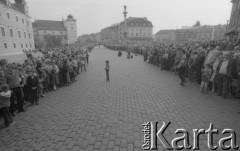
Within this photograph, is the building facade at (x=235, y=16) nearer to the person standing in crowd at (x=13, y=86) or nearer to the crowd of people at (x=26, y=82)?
the crowd of people at (x=26, y=82)

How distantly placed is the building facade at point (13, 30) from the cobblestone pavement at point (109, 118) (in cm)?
4038

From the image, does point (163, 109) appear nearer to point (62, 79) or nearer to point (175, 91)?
point (175, 91)

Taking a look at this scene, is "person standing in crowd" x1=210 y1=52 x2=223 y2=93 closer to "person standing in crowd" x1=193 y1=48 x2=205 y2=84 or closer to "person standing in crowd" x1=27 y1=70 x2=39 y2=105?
"person standing in crowd" x1=193 y1=48 x2=205 y2=84

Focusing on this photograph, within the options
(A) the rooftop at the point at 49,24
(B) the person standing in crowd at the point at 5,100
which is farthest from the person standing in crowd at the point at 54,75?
(A) the rooftop at the point at 49,24

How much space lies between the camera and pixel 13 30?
44.6 m

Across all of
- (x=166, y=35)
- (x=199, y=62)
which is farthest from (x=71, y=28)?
(x=199, y=62)

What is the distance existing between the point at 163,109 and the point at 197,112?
1.20 metres

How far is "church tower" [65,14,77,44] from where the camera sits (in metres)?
122

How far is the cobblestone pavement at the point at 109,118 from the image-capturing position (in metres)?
4.29

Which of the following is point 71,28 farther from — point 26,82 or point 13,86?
point 13,86

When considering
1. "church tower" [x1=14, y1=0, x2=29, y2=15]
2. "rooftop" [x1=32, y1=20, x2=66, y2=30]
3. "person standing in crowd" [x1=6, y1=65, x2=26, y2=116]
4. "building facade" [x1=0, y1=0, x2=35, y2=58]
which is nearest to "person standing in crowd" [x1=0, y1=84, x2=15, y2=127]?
"person standing in crowd" [x1=6, y1=65, x2=26, y2=116]

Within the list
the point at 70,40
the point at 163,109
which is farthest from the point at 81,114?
the point at 70,40

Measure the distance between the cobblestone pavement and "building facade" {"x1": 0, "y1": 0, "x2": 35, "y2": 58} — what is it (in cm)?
4038

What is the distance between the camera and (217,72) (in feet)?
24.4
